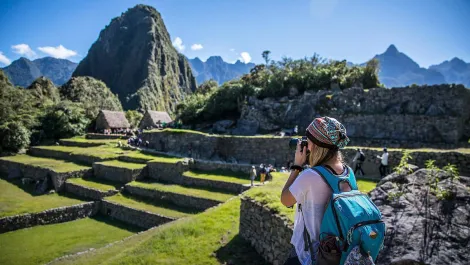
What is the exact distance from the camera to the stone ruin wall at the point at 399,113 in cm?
1988

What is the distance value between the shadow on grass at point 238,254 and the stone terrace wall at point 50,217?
1485cm

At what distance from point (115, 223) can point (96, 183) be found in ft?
21.3

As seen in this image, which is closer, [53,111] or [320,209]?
[320,209]

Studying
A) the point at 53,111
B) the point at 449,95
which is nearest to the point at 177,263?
the point at 449,95

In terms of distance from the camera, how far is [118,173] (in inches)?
936

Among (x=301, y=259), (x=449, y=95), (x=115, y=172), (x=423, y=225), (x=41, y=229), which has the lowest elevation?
(x=41, y=229)

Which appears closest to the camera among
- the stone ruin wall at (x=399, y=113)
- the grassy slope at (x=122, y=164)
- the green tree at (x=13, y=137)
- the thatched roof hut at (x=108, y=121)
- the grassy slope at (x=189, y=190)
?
the grassy slope at (x=189, y=190)

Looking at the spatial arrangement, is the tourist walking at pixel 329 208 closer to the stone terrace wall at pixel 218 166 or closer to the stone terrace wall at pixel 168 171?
the stone terrace wall at pixel 218 166

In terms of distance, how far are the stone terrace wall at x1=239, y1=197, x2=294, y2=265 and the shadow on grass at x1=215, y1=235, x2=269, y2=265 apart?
0.14 meters

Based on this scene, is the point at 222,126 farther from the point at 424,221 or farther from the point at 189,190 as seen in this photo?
the point at 424,221

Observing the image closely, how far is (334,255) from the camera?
2.08 meters

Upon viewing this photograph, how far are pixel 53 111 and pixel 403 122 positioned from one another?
47.9 metres

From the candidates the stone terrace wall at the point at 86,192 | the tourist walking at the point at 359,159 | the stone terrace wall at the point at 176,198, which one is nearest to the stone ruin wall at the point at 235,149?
the tourist walking at the point at 359,159

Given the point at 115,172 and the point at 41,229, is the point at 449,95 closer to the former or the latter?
the point at 115,172
